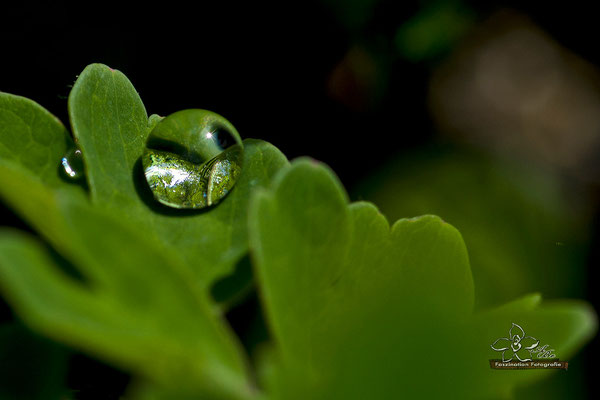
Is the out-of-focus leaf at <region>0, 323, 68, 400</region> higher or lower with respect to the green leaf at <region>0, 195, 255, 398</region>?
higher

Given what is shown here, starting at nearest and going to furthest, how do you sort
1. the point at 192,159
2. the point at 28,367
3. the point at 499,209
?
the point at 28,367 → the point at 192,159 → the point at 499,209

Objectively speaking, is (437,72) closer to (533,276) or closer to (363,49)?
(363,49)

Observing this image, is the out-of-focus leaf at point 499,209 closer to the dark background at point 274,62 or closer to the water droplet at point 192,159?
the dark background at point 274,62

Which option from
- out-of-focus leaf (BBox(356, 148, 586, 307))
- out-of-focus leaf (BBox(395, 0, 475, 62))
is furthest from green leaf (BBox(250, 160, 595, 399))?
out-of-focus leaf (BBox(395, 0, 475, 62))

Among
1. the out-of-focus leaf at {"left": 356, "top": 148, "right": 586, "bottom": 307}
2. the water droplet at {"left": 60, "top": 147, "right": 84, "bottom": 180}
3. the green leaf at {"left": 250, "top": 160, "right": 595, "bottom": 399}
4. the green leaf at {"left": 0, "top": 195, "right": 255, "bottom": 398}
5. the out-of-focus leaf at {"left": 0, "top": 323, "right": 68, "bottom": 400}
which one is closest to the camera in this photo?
the green leaf at {"left": 0, "top": 195, "right": 255, "bottom": 398}

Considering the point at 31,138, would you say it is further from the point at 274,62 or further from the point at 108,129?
the point at 274,62

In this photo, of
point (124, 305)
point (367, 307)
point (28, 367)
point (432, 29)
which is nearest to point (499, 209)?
point (432, 29)

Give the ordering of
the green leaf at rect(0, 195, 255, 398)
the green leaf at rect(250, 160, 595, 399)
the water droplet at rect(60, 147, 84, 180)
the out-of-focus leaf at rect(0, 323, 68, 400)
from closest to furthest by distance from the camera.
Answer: the green leaf at rect(0, 195, 255, 398) → the green leaf at rect(250, 160, 595, 399) → the out-of-focus leaf at rect(0, 323, 68, 400) → the water droplet at rect(60, 147, 84, 180)

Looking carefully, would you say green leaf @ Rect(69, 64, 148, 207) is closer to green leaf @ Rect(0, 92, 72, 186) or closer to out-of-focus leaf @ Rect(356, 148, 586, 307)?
green leaf @ Rect(0, 92, 72, 186)

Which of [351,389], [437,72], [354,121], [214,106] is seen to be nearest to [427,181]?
[354,121]

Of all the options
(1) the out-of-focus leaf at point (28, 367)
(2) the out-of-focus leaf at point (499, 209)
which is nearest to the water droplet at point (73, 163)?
(1) the out-of-focus leaf at point (28, 367)
